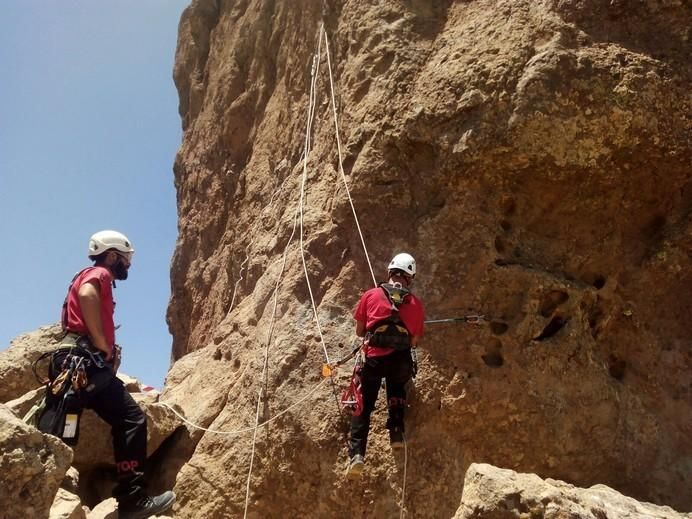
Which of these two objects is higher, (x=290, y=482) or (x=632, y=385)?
(x=632, y=385)

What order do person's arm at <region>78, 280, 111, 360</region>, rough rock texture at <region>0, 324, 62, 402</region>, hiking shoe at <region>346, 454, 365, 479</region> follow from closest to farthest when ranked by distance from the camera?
person's arm at <region>78, 280, 111, 360</region>
hiking shoe at <region>346, 454, 365, 479</region>
rough rock texture at <region>0, 324, 62, 402</region>

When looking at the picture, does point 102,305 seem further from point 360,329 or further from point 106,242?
point 360,329

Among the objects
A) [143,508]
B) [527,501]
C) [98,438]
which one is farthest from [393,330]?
[98,438]

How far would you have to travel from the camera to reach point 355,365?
620 centimetres

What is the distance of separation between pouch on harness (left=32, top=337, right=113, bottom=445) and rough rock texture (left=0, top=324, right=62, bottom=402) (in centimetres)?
333

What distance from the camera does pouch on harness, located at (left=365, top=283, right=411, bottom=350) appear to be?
18.8 ft

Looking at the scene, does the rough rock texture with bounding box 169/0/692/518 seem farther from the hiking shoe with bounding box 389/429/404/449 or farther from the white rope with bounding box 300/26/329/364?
the hiking shoe with bounding box 389/429/404/449

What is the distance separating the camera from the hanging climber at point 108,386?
5.32m

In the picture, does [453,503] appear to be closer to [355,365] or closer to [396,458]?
[396,458]

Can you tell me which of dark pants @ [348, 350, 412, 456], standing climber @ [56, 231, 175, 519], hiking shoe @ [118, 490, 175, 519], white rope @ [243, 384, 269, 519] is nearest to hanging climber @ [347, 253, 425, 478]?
dark pants @ [348, 350, 412, 456]

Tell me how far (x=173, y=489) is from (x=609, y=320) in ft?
15.6

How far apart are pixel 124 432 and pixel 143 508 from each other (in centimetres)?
65

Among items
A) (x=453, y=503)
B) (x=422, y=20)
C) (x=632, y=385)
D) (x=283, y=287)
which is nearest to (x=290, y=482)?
(x=453, y=503)

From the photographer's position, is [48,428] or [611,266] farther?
[611,266]
